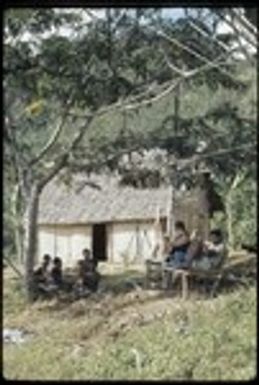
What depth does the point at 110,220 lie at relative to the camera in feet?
73.9

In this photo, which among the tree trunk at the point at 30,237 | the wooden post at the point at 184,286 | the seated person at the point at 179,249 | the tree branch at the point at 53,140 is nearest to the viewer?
the wooden post at the point at 184,286

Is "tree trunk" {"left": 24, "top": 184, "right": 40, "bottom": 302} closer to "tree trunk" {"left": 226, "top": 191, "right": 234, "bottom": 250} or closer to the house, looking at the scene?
"tree trunk" {"left": 226, "top": 191, "right": 234, "bottom": 250}

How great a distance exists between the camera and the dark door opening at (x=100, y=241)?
23.4 m

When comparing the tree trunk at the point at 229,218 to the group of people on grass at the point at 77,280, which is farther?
the tree trunk at the point at 229,218

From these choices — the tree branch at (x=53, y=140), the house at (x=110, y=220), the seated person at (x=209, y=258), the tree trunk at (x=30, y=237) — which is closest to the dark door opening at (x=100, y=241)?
the house at (x=110, y=220)

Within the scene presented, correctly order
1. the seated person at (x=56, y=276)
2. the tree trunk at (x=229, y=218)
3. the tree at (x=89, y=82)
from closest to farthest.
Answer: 1. the tree at (x=89, y=82)
2. the seated person at (x=56, y=276)
3. the tree trunk at (x=229, y=218)

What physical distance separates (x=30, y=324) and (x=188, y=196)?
11625mm

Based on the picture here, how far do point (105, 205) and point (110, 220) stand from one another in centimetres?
64

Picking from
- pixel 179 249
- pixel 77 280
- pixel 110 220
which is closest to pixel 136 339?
pixel 179 249

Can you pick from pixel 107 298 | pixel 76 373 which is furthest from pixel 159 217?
pixel 76 373

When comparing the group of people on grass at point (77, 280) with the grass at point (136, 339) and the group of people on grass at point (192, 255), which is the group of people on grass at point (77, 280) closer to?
the grass at point (136, 339)

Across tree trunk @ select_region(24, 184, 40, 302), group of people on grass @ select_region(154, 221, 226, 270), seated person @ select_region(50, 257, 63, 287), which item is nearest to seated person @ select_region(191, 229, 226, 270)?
group of people on grass @ select_region(154, 221, 226, 270)

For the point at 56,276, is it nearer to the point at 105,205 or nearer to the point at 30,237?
the point at 30,237

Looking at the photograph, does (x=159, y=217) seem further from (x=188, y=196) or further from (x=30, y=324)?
(x=30, y=324)
